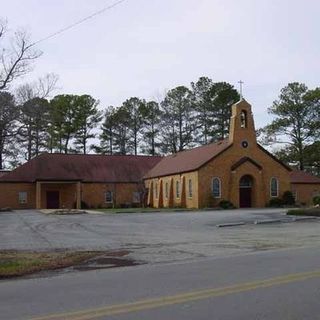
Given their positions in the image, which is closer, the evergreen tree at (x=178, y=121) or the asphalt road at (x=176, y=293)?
the asphalt road at (x=176, y=293)

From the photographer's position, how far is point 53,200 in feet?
209

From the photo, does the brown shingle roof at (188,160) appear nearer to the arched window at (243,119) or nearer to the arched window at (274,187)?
the arched window at (243,119)

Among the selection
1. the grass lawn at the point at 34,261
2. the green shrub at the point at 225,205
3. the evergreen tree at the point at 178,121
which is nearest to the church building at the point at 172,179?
the green shrub at the point at 225,205

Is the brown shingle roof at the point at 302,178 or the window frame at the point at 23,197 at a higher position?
the brown shingle roof at the point at 302,178

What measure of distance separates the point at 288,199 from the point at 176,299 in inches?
2097

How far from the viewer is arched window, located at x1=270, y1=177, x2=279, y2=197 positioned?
2403 inches

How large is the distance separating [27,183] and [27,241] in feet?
137

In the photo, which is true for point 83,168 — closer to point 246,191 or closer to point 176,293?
point 246,191

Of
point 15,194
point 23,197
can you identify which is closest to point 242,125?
point 23,197

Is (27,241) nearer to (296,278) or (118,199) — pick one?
(296,278)

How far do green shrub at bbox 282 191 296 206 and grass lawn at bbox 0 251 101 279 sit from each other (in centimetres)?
4536

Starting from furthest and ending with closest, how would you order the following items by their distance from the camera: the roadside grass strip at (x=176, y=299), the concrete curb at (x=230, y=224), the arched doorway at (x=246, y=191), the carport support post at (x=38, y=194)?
the carport support post at (x=38, y=194) → the arched doorway at (x=246, y=191) → the concrete curb at (x=230, y=224) → the roadside grass strip at (x=176, y=299)

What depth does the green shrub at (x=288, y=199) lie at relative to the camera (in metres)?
60.1

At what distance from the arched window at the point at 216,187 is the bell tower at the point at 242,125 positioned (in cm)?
449
